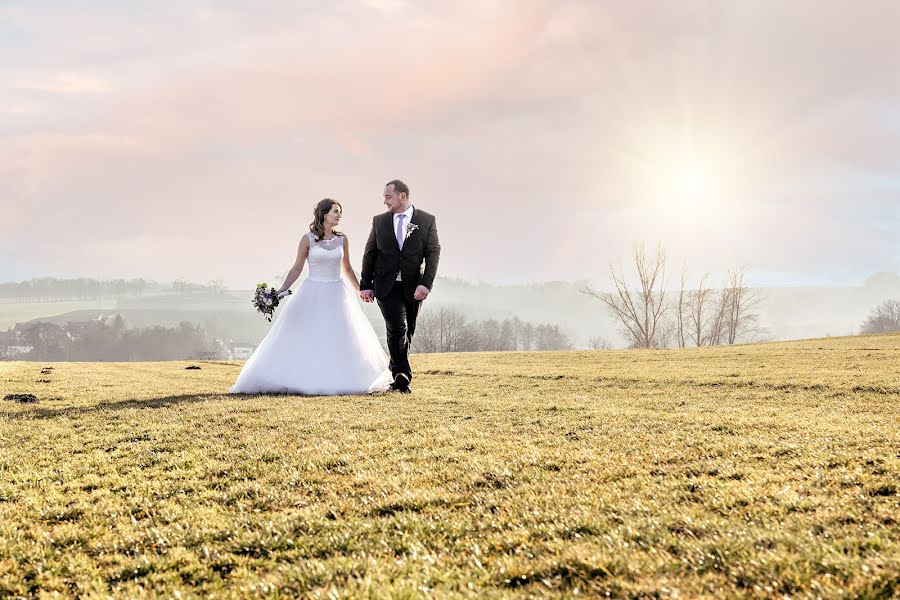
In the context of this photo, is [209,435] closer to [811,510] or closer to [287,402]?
[287,402]

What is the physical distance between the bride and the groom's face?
5.67 ft

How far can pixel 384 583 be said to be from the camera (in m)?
3.30

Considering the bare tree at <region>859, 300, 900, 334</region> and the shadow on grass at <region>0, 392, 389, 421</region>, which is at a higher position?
the bare tree at <region>859, 300, 900, 334</region>

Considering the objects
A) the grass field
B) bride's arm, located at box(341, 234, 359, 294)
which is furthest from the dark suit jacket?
the grass field

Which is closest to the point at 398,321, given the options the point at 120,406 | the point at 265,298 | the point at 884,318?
the point at 265,298

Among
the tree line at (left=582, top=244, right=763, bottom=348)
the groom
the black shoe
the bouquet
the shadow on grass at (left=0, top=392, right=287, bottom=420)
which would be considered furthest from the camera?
the tree line at (left=582, top=244, right=763, bottom=348)

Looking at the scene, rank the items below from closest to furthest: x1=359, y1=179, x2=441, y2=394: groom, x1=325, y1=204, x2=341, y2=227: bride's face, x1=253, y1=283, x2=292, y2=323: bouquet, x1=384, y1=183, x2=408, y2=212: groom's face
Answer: x1=384, y1=183, x2=408, y2=212: groom's face, x1=359, y1=179, x2=441, y2=394: groom, x1=325, y1=204, x2=341, y2=227: bride's face, x1=253, y1=283, x2=292, y2=323: bouquet

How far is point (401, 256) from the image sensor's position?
43.7 feet

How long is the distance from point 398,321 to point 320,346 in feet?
6.43

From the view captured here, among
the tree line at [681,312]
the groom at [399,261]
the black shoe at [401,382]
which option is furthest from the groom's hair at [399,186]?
the tree line at [681,312]

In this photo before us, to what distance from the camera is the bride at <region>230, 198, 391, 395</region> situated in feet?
44.1

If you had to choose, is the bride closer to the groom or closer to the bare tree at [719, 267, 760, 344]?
the groom

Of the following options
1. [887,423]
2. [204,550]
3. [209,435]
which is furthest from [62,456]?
[887,423]

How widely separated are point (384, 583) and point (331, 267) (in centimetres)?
1166
